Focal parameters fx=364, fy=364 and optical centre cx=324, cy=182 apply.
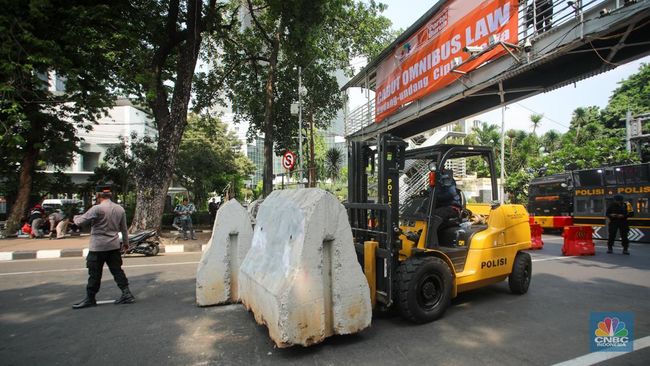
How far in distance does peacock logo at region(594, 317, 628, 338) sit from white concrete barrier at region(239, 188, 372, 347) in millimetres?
2722

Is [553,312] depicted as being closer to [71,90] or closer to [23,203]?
[71,90]

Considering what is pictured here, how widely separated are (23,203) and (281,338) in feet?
53.4

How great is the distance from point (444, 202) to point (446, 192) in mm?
148

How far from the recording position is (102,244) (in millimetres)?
5148

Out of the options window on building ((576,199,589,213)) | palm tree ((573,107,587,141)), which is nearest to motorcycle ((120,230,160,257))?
window on building ((576,199,589,213))

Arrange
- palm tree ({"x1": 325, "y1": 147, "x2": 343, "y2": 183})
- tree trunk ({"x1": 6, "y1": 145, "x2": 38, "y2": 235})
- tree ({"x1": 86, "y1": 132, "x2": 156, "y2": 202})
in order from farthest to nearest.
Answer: palm tree ({"x1": 325, "y1": 147, "x2": 343, "y2": 183}) → tree ({"x1": 86, "y1": 132, "x2": 156, "y2": 202}) → tree trunk ({"x1": 6, "y1": 145, "x2": 38, "y2": 235})

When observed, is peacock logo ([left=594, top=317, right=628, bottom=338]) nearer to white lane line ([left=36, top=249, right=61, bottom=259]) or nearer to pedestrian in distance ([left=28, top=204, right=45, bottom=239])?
white lane line ([left=36, top=249, right=61, bottom=259])

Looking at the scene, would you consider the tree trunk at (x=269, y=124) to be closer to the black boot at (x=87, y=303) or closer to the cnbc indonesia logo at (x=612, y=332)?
the black boot at (x=87, y=303)

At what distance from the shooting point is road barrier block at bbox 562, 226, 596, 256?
9742mm

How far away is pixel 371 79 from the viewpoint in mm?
17078

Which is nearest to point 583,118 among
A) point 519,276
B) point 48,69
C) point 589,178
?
point 589,178

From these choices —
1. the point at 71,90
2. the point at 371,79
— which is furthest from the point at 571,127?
the point at 71,90

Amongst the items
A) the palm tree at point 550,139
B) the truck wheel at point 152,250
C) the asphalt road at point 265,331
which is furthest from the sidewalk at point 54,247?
the palm tree at point 550,139

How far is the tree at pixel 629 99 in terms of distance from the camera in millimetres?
29297
